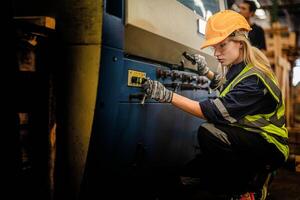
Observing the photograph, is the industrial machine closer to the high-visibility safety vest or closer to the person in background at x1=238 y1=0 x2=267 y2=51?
the high-visibility safety vest

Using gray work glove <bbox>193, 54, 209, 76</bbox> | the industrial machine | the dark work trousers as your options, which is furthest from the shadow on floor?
gray work glove <bbox>193, 54, 209, 76</bbox>

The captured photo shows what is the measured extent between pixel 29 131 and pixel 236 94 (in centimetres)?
132

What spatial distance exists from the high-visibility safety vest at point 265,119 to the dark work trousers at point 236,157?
40 mm

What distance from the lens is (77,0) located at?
1914 mm

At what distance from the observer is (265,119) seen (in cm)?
229

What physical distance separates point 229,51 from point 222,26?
0.19m

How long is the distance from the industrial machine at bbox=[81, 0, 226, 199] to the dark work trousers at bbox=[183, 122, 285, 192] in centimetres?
46

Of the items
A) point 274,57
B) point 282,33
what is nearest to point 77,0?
point 274,57

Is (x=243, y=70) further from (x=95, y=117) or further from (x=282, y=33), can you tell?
(x=282, y=33)

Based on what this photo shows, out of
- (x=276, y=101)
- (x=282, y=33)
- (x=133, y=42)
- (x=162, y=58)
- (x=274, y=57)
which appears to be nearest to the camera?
(x=133, y=42)

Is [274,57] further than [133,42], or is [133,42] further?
[274,57]

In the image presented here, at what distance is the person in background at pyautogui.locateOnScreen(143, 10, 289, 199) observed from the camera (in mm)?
2225

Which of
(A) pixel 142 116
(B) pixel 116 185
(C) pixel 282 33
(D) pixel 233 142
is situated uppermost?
(C) pixel 282 33

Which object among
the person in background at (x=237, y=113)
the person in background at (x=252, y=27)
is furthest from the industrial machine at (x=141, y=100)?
the person in background at (x=252, y=27)
